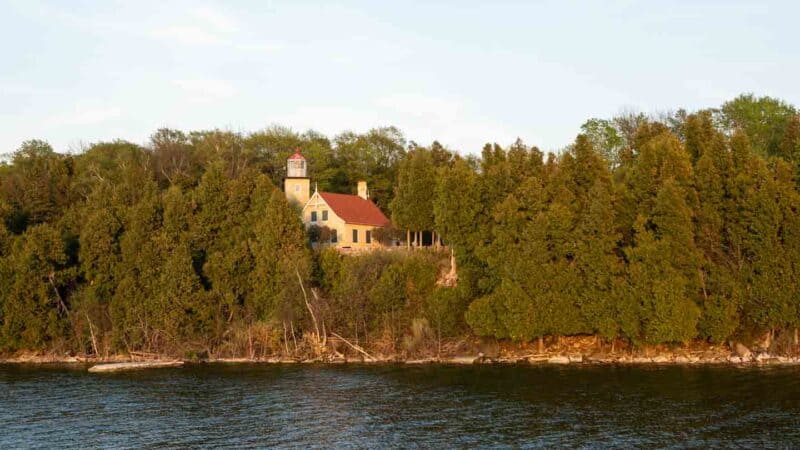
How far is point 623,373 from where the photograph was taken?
147 ft

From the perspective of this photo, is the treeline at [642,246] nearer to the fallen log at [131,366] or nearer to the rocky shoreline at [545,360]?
the rocky shoreline at [545,360]

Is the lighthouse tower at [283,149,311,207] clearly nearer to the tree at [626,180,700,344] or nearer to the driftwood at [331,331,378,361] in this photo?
the driftwood at [331,331,378,361]

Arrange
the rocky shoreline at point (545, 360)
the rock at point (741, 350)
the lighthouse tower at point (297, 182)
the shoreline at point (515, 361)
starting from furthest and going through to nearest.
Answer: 1. the lighthouse tower at point (297, 182)
2. the rock at point (741, 350)
3. the rocky shoreline at point (545, 360)
4. the shoreline at point (515, 361)

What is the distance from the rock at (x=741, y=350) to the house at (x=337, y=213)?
31.0 meters

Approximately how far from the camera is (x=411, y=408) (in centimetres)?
3641

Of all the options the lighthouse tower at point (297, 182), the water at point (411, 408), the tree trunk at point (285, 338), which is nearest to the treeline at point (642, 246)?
the water at point (411, 408)

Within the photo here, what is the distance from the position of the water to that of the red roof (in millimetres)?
25422

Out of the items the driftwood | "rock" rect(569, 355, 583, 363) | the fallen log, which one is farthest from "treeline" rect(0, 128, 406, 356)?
"rock" rect(569, 355, 583, 363)

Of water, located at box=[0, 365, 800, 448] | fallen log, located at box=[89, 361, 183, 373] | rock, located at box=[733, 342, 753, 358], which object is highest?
rock, located at box=[733, 342, 753, 358]

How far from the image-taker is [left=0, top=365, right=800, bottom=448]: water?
30.8 meters

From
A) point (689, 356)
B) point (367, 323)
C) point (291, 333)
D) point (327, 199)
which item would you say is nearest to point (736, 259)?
point (689, 356)

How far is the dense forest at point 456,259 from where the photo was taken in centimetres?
4925

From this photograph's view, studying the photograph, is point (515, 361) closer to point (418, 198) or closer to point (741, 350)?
point (741, 350)

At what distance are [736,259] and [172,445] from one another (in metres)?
36.8
